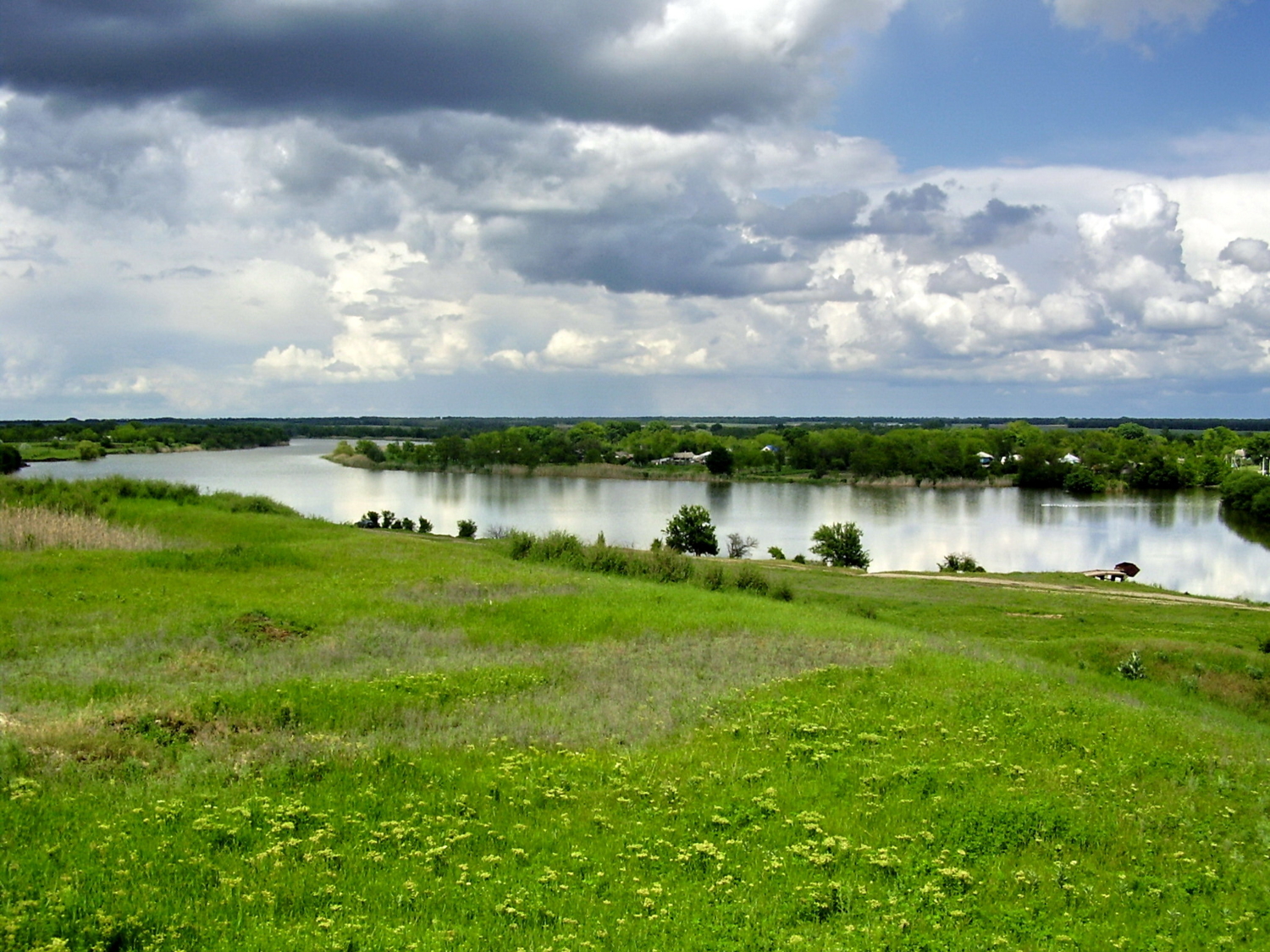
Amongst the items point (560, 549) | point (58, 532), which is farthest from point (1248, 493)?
point (58, 532)

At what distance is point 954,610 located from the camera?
33031mm

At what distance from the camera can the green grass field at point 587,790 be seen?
6527 mm

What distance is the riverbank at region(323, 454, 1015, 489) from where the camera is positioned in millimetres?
134125

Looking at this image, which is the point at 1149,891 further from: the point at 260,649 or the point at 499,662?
the point at 260,649

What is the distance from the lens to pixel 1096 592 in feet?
135

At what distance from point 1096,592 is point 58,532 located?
130 feet

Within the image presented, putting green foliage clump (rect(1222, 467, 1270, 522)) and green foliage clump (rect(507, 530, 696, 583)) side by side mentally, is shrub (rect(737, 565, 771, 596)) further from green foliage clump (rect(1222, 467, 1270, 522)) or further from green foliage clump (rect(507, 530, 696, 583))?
green foliage clump (rect(1222, 467, 1270, 522))

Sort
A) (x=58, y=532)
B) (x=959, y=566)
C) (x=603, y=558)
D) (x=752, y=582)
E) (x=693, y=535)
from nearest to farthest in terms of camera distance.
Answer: (x=58, y=532) < (x=752, y=582) < (x=603, y=558) < (x=959, y=566) < (x=693, y=535)

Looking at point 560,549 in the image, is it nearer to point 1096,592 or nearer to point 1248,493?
point 1096,592

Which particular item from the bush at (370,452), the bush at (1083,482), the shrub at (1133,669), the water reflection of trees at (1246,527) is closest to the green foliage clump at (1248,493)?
the water reflection of trees at (1246,527)

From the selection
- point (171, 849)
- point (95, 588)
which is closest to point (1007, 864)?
point (171, 849)

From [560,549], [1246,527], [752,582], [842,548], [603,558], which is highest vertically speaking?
[560,549]

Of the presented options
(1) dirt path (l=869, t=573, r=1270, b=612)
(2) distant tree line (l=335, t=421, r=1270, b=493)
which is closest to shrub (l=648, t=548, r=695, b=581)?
(1) dirt path (l=869, t=573, r=1270, b=612)

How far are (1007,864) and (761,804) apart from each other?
2149 millimetres
